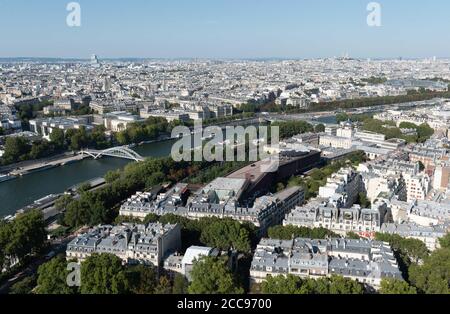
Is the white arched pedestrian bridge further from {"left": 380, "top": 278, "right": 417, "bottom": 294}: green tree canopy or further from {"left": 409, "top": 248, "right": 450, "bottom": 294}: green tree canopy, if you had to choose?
{"left": 380, "top": 278, "right": 417, "bottom": 294}: green tree canopy

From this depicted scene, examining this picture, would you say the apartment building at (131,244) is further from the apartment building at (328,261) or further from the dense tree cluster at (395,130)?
the dense tree cluster at (395,130)

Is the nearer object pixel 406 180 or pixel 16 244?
pixel 16 244

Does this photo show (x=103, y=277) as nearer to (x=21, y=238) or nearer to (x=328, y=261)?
(x=21, y=238)

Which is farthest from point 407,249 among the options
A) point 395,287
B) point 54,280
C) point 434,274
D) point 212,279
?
point 54,280
